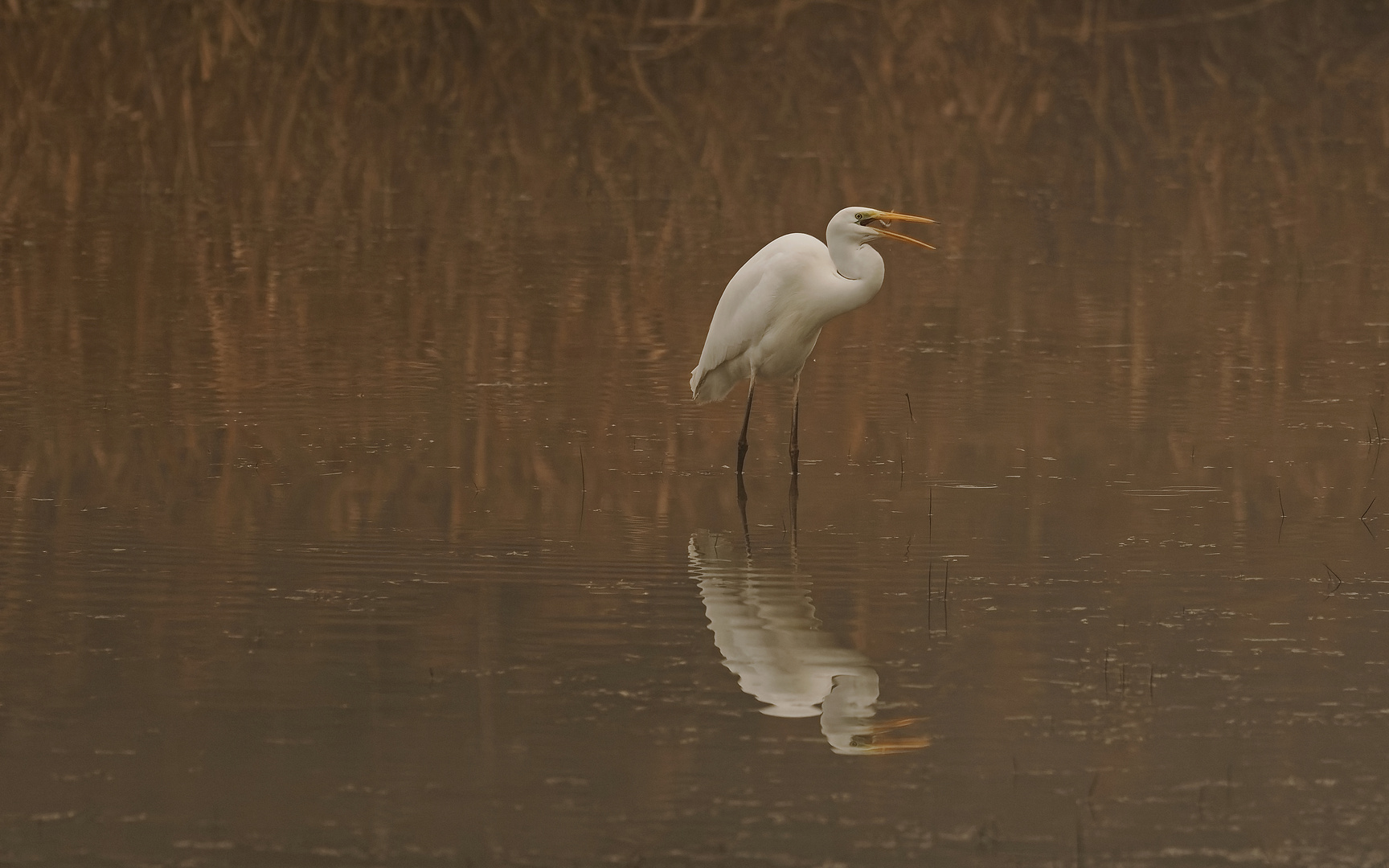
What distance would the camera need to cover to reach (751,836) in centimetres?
490

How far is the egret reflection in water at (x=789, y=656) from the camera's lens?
18.5ft

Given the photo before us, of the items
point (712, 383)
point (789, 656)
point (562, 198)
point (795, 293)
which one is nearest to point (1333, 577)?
point (789, 656)

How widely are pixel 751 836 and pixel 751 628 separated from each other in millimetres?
1664

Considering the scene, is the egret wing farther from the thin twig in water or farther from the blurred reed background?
the thin twig in water

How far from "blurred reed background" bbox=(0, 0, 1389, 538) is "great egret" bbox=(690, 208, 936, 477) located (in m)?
0.41

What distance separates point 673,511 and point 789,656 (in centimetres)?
193

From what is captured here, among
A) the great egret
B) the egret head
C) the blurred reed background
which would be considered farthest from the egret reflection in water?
the egret head

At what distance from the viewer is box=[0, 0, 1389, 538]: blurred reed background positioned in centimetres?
968

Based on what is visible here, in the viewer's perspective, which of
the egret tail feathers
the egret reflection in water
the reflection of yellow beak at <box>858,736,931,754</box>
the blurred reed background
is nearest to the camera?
the reflection of yellow beak at <box>858,736,931,754</box>

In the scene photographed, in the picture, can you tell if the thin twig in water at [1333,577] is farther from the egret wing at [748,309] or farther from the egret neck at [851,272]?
the egret wing at [748,309]

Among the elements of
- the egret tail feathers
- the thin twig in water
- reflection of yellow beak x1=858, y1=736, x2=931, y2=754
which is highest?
the egret tail feathers

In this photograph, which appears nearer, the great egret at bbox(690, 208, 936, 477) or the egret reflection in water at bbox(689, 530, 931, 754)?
the egret reflection in water at bbox(689, 530, 931, 754)

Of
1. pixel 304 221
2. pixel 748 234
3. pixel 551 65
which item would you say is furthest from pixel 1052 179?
pixel 551 65

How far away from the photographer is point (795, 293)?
29.8 feet
